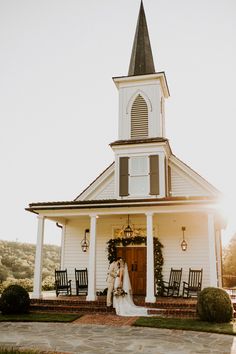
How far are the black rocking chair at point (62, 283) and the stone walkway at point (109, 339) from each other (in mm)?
5236

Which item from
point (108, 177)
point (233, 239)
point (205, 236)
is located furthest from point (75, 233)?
point (233, 239)

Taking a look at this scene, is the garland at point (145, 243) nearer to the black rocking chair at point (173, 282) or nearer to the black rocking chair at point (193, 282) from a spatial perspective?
the black rocking chair at point (173, 282)

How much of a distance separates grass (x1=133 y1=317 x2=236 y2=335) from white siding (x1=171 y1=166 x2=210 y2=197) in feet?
23.3

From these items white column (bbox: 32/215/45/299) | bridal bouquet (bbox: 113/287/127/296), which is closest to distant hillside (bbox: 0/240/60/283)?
white column (bbox: 32/215/45/299)

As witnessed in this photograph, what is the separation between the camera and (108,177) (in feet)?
57.6

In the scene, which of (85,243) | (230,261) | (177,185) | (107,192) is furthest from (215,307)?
(230,261)

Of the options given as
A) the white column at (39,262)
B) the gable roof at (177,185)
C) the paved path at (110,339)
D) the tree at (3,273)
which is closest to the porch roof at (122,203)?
the white column at (39,262)

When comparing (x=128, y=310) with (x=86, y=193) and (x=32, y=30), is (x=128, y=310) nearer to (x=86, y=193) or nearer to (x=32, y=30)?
(x=86, y=193)

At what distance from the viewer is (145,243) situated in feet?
51.2

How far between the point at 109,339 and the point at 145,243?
25.6ft

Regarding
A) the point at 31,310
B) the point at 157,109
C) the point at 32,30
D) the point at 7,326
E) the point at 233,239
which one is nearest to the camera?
the point at 7,326

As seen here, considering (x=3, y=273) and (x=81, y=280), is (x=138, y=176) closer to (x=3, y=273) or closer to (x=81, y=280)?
(x=81, y=280)

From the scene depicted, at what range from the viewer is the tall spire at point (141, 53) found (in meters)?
17.9

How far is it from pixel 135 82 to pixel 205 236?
26.2 feet
